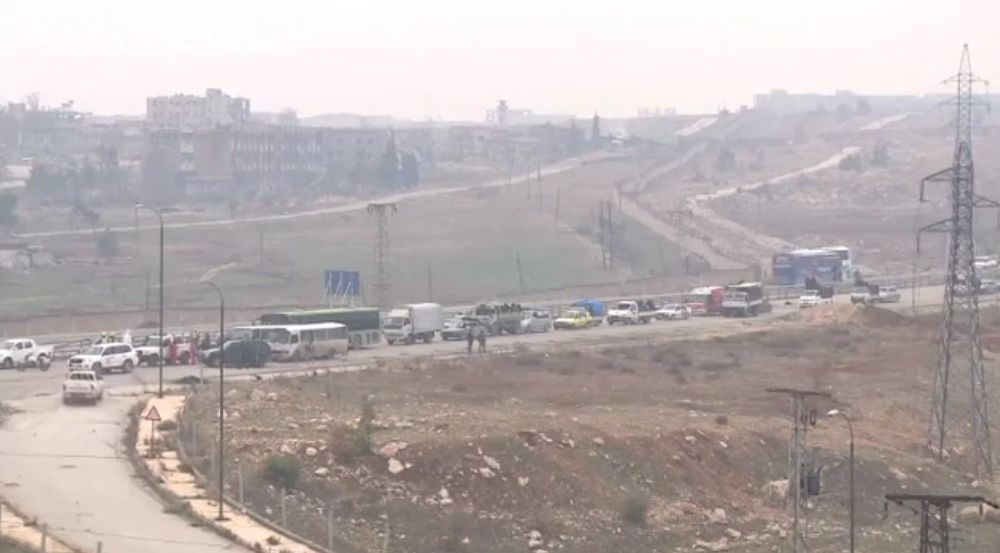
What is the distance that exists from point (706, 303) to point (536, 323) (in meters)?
11.8

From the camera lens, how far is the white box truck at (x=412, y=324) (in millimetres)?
48219

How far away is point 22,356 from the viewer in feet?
130

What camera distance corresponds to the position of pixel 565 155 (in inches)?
6289

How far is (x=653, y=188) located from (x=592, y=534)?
345 ft

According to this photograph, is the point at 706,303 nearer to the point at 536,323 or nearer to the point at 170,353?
the point at 536,323

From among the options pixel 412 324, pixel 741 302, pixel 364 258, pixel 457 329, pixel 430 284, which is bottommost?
pixel 430 284

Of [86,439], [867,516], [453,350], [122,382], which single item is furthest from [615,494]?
[453,350]

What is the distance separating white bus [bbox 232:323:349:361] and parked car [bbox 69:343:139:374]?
10.8ft

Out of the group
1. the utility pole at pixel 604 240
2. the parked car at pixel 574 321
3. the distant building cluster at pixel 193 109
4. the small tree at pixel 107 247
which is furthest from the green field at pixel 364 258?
the distant building cluster at pixel 193 109

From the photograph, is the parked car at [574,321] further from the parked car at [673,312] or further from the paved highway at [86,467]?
the paved highway at [86,467]

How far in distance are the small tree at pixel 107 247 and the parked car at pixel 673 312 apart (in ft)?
80.3

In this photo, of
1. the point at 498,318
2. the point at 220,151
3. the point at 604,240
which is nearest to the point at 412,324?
the point at 498,318

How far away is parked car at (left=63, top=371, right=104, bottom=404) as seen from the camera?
32.0 m

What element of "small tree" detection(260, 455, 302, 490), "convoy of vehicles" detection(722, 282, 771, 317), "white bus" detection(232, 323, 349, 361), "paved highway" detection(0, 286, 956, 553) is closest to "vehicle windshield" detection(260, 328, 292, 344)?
"white bus" detection(232, 323, 349, 361)
